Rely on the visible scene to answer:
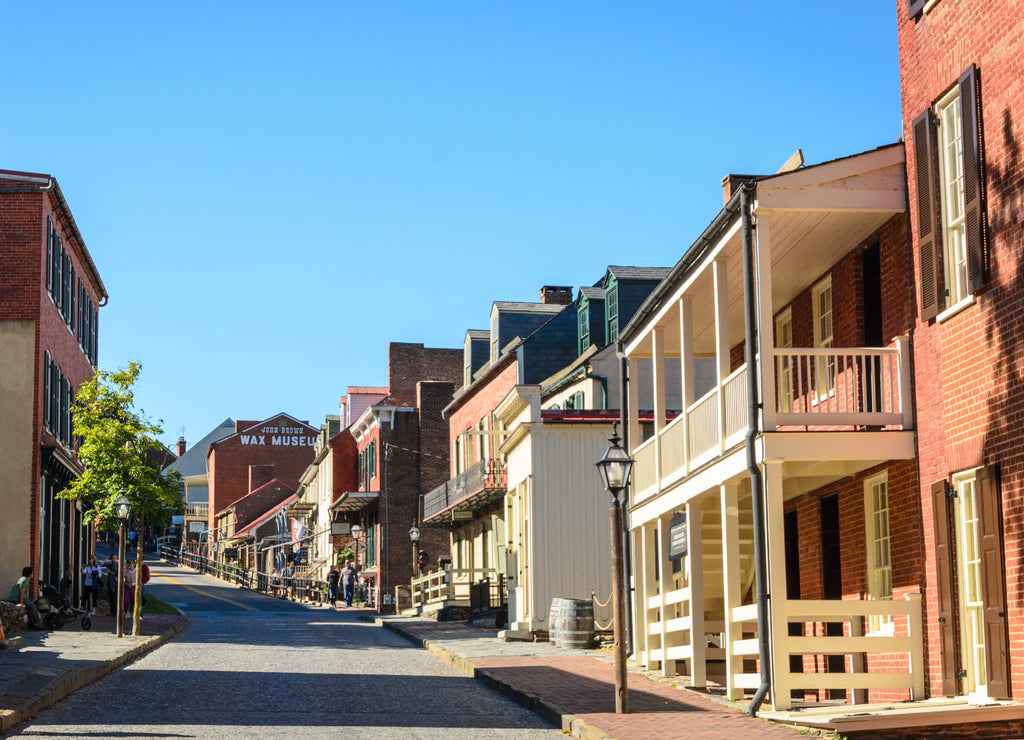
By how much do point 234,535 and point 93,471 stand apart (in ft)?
200

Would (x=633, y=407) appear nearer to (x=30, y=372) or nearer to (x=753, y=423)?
(x=753, y=423)

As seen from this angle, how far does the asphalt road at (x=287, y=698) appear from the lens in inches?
507

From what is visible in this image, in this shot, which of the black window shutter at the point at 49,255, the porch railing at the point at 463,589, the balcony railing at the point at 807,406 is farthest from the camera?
the porch railing at the point at 463,589

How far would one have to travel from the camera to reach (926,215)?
44.8ft

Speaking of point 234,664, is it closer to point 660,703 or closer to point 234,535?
point 660,703

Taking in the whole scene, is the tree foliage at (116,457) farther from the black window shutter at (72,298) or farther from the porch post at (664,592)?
the porch post at (664,592)

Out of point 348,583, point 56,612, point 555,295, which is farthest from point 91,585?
point 555,295

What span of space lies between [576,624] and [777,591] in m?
12.0

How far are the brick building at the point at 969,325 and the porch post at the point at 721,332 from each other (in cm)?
216

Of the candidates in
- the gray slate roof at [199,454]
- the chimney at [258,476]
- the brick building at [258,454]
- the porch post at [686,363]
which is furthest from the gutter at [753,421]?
the gray slate roof at [199,454]

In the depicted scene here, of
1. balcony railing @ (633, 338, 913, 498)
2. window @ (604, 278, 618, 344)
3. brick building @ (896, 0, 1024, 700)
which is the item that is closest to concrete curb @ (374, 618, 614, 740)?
balcony railing @ (633, 338, 913, 498)

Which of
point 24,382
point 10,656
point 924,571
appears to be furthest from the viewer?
point 24,382

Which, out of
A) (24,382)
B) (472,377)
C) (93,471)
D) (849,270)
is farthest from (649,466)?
(472,377)

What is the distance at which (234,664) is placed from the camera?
818 inches
